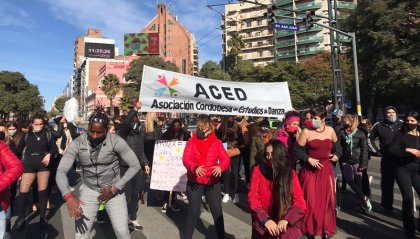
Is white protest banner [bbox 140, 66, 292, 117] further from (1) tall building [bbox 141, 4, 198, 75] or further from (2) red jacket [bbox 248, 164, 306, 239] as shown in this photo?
(1) tall building [bbox 141, 4, 198, 75]

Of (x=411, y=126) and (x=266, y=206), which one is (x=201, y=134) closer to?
(x=266, y=206)

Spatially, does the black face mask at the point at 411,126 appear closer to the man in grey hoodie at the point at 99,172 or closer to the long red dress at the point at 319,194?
the long red dress at the point at 319,194

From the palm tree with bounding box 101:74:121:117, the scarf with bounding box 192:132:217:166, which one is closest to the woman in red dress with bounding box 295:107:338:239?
the scarf with bounding box 192:132:217:166

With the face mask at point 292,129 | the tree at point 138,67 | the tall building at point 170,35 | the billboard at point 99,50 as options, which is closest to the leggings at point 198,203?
the face mask at point 292,129

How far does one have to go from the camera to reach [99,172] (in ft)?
11.9

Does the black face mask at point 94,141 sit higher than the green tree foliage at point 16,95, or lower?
lower

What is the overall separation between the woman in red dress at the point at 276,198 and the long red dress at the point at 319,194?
1.07 metres

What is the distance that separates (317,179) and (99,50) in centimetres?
12649

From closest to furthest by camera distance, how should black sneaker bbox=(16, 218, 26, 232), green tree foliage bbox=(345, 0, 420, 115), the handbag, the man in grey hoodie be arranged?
the man in grey hoodie, black sneaker bbox=(16, 218, 26, 232), the handbag, green tree foliage bbox=(345, 0, 420, 115)

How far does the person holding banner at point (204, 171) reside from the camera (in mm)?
4457

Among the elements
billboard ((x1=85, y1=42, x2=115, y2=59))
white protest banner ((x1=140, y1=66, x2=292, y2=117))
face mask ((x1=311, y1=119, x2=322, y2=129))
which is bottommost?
face mask ((x1=311, y1=119, x2=322, y2=129))

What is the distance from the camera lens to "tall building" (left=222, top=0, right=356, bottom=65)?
74438 mm

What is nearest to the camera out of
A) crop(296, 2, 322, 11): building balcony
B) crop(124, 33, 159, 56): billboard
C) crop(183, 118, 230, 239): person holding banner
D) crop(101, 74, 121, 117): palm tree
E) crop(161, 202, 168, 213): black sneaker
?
crop(183, 118, 230, 239): person holding banner

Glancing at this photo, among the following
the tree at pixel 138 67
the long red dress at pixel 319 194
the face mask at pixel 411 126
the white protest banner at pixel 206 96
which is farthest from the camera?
the tree at pixel 138 67
